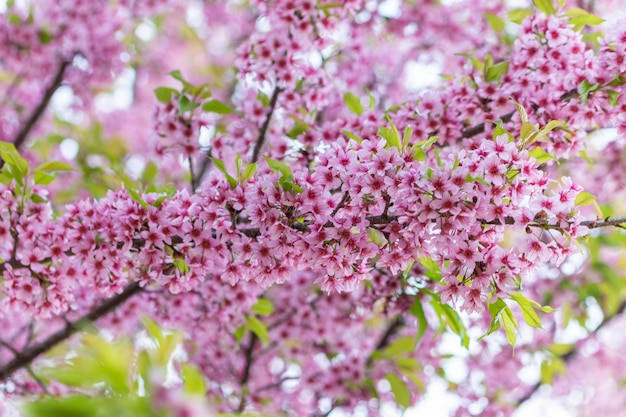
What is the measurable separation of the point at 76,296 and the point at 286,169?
7.97 ft

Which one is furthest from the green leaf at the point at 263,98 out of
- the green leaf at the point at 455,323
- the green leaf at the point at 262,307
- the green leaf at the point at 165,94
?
the green leaf at the point at 455,323

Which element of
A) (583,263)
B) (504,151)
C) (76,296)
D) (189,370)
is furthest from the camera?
(583,263)

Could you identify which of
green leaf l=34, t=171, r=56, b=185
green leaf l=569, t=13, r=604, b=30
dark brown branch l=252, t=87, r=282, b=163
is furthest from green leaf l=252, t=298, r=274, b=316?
green leaf l=569, t=13, r=604, b=30

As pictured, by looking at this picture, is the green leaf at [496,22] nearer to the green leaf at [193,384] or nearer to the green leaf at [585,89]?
the green leaf at [585,89]

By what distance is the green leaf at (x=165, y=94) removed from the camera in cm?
401

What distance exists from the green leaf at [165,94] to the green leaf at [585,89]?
8.05 ft

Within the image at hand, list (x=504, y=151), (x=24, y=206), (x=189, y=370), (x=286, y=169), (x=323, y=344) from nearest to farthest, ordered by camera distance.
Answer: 1. (x=189, y=370)
2. (x=504, y=151)
3. (x=286, y=169)
4. (x=24, y=206)
5. (x=323, y=344)

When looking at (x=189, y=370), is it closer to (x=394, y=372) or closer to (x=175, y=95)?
(x=175, y=95)

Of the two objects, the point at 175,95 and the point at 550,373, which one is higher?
the point at 175,95

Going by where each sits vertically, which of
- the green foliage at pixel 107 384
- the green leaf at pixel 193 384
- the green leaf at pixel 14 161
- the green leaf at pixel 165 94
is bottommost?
the green leaf at pixel 193 384

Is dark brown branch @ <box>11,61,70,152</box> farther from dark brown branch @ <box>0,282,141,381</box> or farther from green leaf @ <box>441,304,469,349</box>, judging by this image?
green leaf @ <box>441,304,469,349</box>

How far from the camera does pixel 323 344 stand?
545 cm

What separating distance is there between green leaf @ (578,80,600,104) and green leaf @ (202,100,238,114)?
2072mm

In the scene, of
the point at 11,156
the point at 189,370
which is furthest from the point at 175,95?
the point at 189,370
